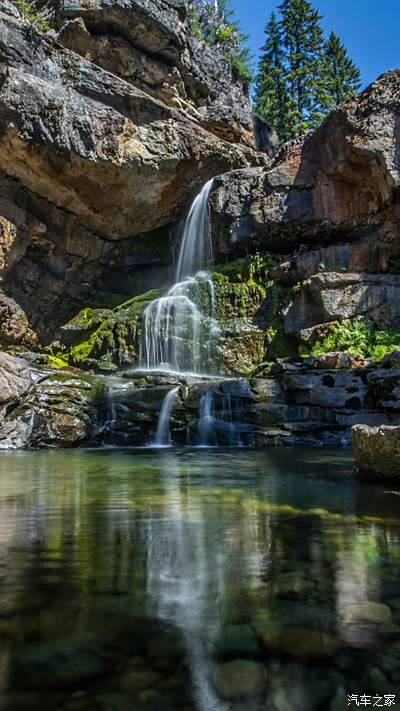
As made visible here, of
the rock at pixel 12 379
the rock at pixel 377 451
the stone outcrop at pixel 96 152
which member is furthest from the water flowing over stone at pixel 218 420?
the stone outcrop at pixel 96 152

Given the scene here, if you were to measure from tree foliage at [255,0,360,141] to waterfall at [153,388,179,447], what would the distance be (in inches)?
977

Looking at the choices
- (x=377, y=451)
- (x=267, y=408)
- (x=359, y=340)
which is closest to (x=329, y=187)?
(x=359, y=340)

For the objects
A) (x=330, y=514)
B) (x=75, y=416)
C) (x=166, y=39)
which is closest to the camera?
(x=330, y=514)

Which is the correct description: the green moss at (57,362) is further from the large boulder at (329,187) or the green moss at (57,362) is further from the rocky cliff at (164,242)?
the large boulder at (329,187)

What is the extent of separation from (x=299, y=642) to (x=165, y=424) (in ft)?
32.2

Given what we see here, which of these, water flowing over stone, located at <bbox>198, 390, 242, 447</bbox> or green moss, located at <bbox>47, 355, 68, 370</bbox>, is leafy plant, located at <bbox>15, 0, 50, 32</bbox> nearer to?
green moss, located at <bbox>47, 355, 68, 370</bbox>

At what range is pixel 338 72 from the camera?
32.6 m

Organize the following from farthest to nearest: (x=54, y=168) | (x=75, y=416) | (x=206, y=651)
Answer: (x=54, y=168) < (x=75, y=416) < (x=206, y=651)

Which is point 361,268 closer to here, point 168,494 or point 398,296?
point 398,296

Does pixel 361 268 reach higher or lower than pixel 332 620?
higher

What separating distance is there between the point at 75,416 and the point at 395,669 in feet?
34.0

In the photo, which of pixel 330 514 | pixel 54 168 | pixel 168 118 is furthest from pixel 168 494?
pixel 168 118

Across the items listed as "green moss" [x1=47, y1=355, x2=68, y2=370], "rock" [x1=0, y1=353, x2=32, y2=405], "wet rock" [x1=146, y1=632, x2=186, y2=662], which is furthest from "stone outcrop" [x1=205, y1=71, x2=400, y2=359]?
"wet rock" [x1=146, y1=632, x2=186, y2=662]

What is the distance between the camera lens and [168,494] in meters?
5.19
